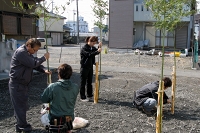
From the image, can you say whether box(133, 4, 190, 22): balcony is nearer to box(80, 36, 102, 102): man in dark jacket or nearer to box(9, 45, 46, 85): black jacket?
box(80, 36, 102, 102): man in dark jacket

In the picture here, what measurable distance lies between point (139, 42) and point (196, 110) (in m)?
16.9

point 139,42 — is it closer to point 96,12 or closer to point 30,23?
point 30,23

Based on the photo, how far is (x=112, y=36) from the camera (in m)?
22.3

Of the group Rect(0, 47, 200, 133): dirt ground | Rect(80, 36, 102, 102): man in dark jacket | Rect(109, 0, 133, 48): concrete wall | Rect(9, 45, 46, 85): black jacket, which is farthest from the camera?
Rect(109, 0, 133, 48): concrete wall

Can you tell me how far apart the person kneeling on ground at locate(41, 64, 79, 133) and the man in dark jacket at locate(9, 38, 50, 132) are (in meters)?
0.70

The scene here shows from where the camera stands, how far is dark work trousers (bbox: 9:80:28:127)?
4070mm

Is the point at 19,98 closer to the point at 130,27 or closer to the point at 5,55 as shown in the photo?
the point at 5,55

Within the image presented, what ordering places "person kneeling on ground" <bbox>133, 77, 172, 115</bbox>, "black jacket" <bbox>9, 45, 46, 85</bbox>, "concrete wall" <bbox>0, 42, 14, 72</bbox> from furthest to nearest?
"concrete wall" <bbox>0, 42, 14, 72</bbox> → "person kneeling on ground" <bbox>133, 77, 172, 115</bbox> → "black jacket" <bbox>9, 45, 46, 85</bbox>

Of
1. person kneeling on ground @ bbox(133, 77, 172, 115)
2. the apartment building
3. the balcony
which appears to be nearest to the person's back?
person kneeling on ground @ bbox(133, 77, 172, 115)

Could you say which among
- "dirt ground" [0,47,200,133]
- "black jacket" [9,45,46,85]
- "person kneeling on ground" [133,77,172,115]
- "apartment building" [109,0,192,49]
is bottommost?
"dirt ground" [0,47,200,133]

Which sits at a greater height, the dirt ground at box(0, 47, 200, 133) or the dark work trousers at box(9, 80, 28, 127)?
the dark work trousers at box(9, 80, 28, 127)

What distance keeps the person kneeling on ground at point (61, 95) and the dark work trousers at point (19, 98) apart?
0.83m

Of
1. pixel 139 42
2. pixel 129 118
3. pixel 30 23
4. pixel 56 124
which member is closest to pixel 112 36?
pixel 139 42

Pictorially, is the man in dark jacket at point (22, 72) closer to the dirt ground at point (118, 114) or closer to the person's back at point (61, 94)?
the dirt ground at point (118, 114)
